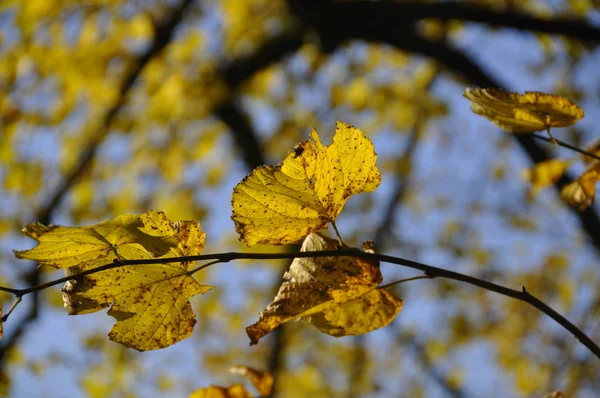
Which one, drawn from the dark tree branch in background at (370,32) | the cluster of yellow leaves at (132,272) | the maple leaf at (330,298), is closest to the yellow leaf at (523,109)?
the maple leaf at (330,298)

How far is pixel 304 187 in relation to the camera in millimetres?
483

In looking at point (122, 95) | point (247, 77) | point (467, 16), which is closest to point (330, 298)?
point (467, 16)

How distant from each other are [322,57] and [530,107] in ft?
8.29

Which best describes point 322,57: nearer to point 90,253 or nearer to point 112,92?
point 112,92

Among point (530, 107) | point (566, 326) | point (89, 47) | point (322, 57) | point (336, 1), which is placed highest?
point (89, 47)

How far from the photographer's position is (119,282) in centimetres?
46

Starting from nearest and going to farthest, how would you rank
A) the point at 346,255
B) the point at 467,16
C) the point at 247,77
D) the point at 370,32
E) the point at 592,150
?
the point at 346,255 → the point at 592,150 → the point at 467,16 → the point at 370,32 → the point at 247,77

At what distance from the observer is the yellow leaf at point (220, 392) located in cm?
58

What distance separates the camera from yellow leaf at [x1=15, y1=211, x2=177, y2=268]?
0.42m

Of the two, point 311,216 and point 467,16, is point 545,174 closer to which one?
point 311,216

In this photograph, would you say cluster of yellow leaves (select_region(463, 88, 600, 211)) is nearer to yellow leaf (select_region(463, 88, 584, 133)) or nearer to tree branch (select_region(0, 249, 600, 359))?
yellow leaf (select_region(463, 88, 584, 133))

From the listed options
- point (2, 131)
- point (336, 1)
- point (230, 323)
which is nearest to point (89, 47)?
point (2, 131)

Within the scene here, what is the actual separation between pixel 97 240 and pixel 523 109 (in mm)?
439

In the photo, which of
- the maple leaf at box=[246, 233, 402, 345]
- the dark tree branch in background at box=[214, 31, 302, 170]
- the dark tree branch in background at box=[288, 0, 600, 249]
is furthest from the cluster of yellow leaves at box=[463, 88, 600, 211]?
the dark tree branch in background at box=[214, 31, 302, 170]
